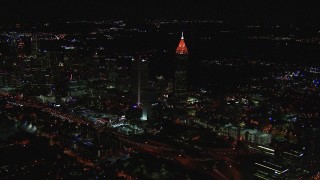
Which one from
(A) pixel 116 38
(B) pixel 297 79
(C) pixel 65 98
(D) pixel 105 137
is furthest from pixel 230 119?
(A) pixel 116 38

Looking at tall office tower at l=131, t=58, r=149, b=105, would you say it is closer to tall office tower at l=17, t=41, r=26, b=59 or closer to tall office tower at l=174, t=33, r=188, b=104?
tall office tower at l=174, t=33, r=188, b=104

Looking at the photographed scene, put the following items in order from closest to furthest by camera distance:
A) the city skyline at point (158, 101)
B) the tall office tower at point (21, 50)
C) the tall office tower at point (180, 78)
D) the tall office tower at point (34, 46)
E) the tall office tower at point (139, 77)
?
the city skyline at point (158, 101) < the tall office tower at point (139, 77) < the tall office tower at point (180, 78) < the tall office tower at point (21, 50) < the tall office tower at point (34, 46)

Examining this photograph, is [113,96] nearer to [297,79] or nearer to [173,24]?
[297,79]

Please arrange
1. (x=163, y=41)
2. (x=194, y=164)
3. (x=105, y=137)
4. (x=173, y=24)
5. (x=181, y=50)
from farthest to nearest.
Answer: (x=173, y=24) → (x=163, y=41) → (x=181, y=50) → (x=105, y=137) → (x=194, y=164)

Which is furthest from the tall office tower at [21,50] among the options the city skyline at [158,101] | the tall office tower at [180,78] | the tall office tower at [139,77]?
the tall office tower at [180,78]

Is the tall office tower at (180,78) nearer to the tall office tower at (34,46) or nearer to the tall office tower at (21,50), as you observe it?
the tall office tower at (21,50)

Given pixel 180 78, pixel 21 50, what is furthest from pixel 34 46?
pixel 180 78

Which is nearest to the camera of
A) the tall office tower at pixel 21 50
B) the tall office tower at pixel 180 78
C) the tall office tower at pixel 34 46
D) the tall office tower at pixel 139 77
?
the tall office tower at pixel 139 77

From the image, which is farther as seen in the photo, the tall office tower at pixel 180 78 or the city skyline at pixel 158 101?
the tall office tower at pixel 180 78

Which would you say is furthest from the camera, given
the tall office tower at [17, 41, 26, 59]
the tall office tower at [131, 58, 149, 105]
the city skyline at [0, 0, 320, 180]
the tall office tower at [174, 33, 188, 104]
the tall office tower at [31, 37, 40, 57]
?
the tall office tower at [31, 37, 40, 57]

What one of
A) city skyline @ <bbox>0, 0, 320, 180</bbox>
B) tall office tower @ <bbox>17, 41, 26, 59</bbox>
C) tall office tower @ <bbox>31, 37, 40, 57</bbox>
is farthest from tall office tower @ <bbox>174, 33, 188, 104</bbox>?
tall office tower @ <bbox>31, 37, 40, 57</bbox>

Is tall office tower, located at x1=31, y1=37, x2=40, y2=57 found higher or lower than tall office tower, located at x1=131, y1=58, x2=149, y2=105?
higher
